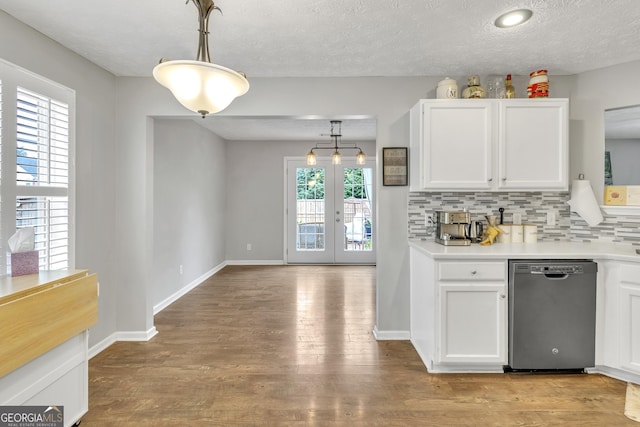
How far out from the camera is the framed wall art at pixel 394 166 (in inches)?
119

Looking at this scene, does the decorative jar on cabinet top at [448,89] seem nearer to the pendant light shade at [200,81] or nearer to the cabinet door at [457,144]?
the cabinet door at [457,144]

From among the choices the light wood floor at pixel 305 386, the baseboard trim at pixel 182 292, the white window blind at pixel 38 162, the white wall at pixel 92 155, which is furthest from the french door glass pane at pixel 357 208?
the white window blind at pixel 38 162

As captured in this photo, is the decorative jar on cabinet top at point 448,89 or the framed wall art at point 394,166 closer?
the decorative jar on cabinet top at point 448,89

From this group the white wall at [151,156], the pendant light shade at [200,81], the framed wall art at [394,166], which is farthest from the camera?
the framed wall art at [394,166]

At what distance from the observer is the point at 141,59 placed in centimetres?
264

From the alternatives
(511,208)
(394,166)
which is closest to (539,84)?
(511,208)

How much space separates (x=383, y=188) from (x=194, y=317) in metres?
2.45

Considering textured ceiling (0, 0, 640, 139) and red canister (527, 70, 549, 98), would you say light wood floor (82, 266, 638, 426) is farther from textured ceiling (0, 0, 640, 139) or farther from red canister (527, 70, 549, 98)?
textured ceiling (0, 0, 640, 139)

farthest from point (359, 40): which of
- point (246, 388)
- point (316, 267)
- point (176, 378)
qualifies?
point (316, 267)

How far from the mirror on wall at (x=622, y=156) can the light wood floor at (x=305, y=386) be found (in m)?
1.46

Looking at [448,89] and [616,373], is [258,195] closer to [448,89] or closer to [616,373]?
[448,89]

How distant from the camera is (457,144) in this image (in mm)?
2674

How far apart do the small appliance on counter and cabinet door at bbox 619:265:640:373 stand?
1.02 m

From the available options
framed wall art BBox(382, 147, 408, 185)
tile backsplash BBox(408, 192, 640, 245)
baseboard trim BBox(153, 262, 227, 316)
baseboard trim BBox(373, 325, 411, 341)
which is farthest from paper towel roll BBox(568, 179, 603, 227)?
baseboard trim BBox(153, 262, 227, 316)
